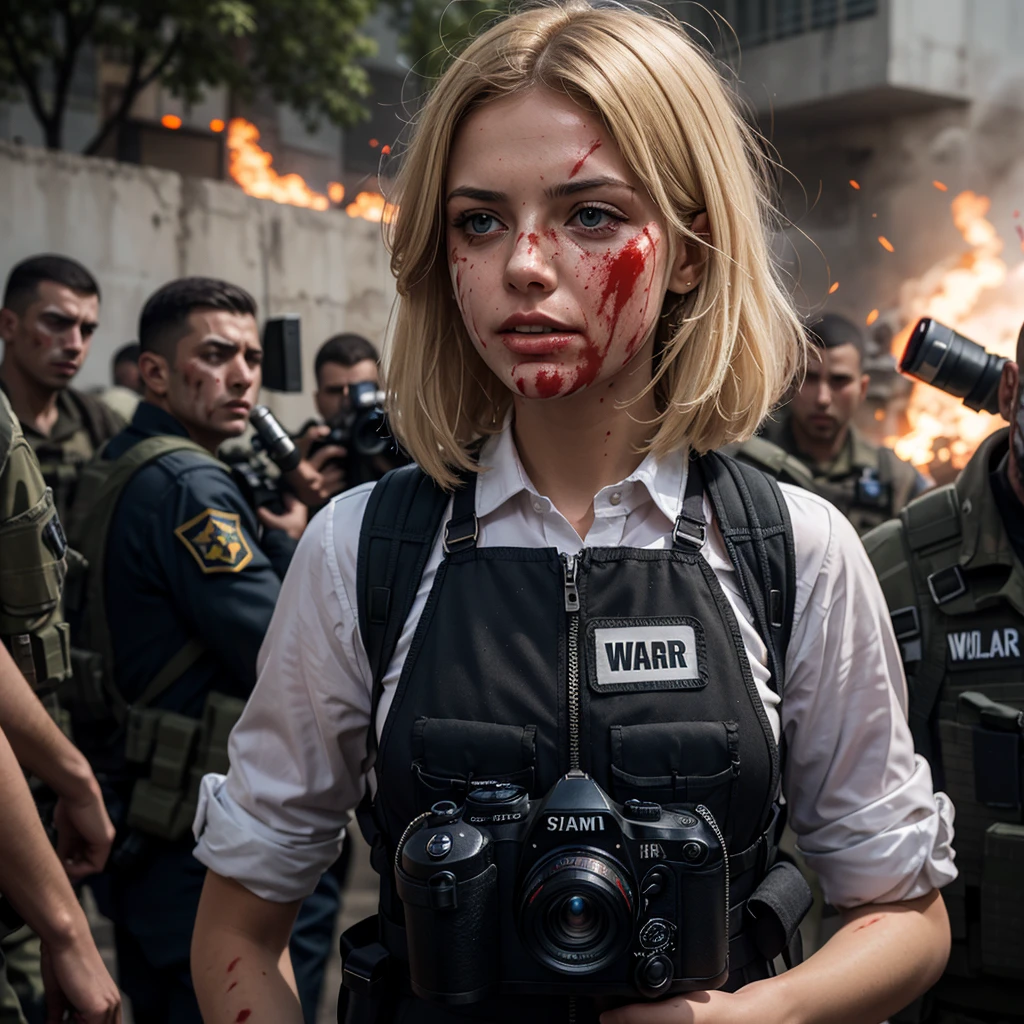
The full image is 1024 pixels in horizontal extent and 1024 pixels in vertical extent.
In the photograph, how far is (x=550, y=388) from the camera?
153 centimetres

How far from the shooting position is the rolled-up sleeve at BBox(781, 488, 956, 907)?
1541 mm

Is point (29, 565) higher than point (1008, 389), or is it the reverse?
point (1008, 389)

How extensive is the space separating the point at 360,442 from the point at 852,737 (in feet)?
10.3

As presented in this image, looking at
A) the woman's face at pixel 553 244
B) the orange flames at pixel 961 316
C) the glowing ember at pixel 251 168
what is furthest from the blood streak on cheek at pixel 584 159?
the glowing ember at pixel 251 168

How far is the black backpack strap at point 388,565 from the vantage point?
1524 millimetres

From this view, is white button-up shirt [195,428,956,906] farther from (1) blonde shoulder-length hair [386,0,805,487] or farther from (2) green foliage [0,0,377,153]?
(2) green foliage [0,0,377,153]

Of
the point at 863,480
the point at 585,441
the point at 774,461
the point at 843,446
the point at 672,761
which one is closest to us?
the point at 672,761

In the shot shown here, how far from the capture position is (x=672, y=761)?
144 centimetres

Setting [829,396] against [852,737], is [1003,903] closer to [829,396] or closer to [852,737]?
[852,737]

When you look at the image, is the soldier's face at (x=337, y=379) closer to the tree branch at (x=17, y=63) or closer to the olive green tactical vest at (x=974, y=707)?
the olive green tactical vest at (x=974, y=707)

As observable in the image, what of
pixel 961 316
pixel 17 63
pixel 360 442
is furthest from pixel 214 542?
pixel 17 63

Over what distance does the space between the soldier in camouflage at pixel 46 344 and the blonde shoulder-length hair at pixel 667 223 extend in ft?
12.8

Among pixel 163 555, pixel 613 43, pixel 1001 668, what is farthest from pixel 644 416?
pixel 163 555

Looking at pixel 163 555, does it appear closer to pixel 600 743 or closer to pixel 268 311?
pixel 600 743
